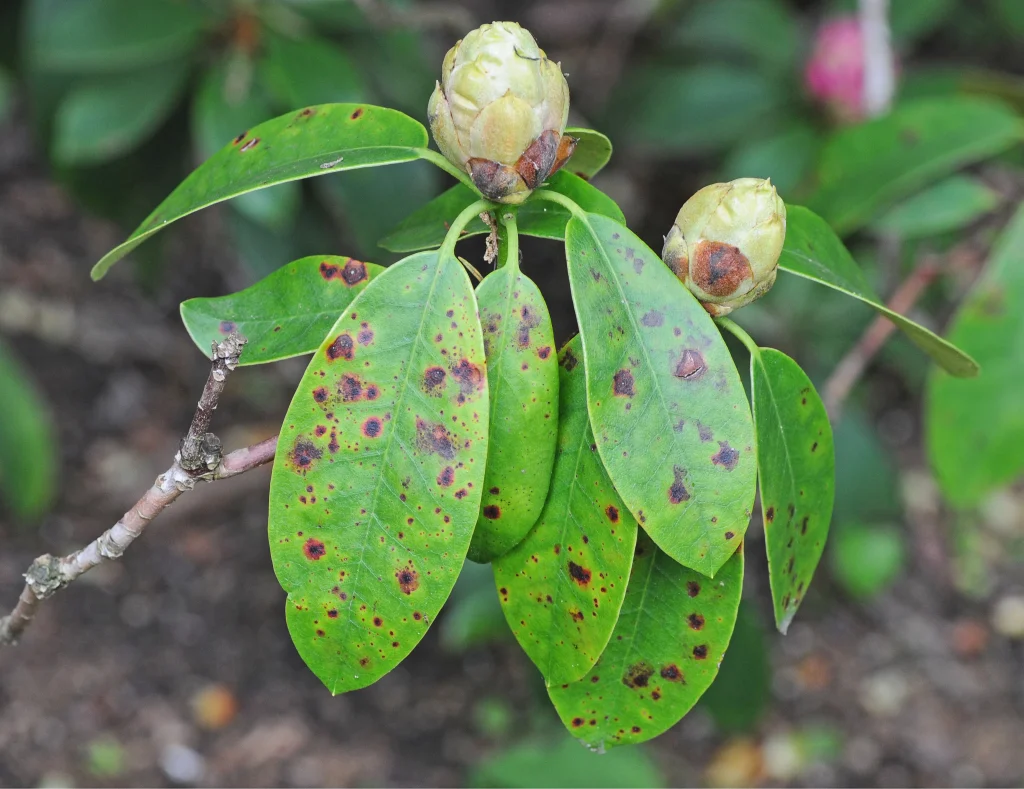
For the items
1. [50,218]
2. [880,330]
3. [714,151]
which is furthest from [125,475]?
[880,330]

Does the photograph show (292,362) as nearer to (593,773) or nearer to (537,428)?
(593,773)

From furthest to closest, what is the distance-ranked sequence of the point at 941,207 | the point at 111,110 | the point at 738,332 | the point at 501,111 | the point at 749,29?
the point at 749,29 < the point at 111,110 < the point at 941,207 < the point at 738,332 < the point at 501,111

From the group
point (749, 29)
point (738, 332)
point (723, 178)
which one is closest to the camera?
point (738, 332)

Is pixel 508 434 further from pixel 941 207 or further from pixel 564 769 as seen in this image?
pixel 564 769

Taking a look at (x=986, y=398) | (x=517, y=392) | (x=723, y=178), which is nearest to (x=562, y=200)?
(x=517, y=392)

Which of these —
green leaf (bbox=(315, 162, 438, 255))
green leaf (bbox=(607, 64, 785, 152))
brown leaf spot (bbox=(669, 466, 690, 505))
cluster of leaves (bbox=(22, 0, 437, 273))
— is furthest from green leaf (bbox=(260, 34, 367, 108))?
brown leaf spot (bbox=(669, 466, 690, 505))

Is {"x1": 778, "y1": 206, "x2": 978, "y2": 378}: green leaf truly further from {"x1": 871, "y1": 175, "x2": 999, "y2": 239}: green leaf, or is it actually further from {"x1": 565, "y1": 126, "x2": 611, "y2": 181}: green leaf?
{"x1": 871, "y1": 175, "x2": 999, "y2": 239}: green leaf

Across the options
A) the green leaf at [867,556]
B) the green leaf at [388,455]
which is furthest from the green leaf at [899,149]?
the green leaf at [867,556]
